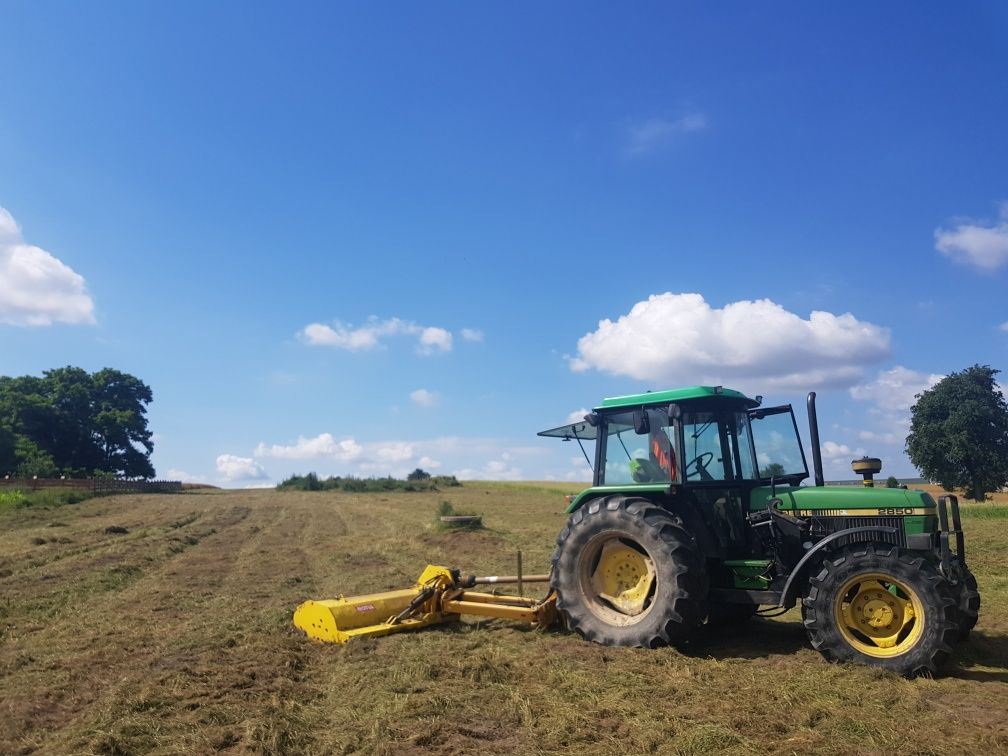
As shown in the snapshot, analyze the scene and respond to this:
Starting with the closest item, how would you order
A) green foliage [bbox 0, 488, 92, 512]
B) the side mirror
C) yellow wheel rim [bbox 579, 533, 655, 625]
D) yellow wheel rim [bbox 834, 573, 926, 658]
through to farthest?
yellow wheel rim [bbox 834, 573, 926, 658]
yellow wheel rim [bbox 579, 533, 655, 625]
the side mirror
green foliage [bbox 0, 488, 92, 512]

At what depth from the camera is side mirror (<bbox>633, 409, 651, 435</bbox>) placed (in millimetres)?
7105

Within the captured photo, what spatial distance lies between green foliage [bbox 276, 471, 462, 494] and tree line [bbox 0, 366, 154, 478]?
13259mm

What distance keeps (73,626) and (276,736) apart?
4.62 metres

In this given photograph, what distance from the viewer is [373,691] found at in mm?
5297

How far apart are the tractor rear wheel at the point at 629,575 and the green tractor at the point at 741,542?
0.01 metres

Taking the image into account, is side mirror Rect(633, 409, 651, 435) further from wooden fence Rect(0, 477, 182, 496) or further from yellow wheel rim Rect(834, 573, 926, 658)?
wooden fence Rect(0, 477, 182, 496)

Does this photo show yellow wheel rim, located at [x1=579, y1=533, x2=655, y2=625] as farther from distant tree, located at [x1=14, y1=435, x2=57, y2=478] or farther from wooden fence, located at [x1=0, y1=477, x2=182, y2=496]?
distant tree, located at [x1=14, y1=435, x2=57, y2=478]

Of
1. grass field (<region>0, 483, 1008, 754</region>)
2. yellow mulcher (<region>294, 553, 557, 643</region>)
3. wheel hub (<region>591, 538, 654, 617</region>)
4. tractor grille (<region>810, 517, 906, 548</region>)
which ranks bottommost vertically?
grass field (<region>0, 483, 1008, 754</region>)

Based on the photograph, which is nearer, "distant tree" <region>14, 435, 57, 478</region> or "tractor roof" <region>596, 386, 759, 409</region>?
"tractor roof" <region>596, 386, 759, 409</region>

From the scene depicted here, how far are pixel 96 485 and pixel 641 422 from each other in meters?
47.4

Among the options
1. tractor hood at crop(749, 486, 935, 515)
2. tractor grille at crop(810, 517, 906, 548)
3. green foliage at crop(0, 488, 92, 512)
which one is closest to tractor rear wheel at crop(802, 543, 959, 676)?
tractor grille at crop(810, 517, 906, 548)

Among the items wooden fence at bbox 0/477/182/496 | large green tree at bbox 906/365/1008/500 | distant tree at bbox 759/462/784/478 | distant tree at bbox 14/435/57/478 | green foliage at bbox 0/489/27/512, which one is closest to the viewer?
distant tree at bbox 759/462/784/478

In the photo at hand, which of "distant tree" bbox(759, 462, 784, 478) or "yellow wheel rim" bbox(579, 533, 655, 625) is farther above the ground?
"distant tree" bbox(759, 462, 784, 478)

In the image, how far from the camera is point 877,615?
18.3 ft
